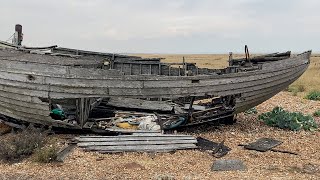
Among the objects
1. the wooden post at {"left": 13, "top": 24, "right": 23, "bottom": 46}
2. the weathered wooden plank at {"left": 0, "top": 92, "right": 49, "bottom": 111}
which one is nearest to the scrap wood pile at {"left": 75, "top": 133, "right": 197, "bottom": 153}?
the weathered wooden plank at {"left": 0, "top": 92, "right": 49, "bottom": 111}

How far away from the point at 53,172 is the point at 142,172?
7.16 feet

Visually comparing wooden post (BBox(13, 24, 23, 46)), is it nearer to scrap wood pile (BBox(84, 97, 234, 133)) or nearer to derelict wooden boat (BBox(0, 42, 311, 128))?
derelict wooden boat (BBox(0, 42, 311, 128))

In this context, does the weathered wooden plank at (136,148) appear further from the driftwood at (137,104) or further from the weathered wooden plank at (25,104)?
the driftwood at (137,104)

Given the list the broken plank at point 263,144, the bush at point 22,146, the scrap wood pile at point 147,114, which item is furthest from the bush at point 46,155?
the broken plank at point 263,144

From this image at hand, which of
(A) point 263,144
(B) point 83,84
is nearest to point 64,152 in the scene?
(B) point 83,84

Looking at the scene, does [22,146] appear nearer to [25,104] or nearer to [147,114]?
[25,104]

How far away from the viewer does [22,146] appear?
34.4 feet

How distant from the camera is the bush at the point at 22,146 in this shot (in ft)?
33.7

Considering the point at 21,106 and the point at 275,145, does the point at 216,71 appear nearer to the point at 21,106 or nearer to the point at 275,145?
the point at 275,145

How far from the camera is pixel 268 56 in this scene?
16.1 metres

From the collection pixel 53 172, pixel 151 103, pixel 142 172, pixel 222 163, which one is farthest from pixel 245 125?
pixel 53 172

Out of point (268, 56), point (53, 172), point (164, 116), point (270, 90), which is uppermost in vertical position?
point (268, 56)

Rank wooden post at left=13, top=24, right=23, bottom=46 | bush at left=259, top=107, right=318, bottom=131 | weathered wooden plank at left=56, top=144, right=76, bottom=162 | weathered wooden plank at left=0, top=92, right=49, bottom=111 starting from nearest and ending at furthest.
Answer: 1. weathered wooden plank at left=56, top=144, right=76, bottom=162
2. weathered wooden plank at left=0, top=92, right=49, bottom=111
3. bush at left=259, top=107, right=318, bottom=131
4. wooden post at left=13, top=24, right=23, bottom=46

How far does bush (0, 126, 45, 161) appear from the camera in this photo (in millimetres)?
10273
